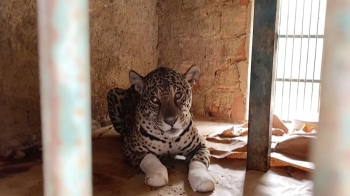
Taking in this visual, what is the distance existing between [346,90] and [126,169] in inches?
83.6

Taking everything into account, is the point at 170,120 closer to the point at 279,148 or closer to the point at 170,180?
the point at 170,180

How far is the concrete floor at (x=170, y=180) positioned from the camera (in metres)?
2.07

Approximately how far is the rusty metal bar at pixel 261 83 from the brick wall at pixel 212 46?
1.78 m

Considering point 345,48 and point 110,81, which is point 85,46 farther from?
point 110,81

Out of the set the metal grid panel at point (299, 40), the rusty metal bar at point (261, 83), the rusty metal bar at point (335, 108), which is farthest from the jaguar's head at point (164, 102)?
the metal grid panel at point (299, 40)

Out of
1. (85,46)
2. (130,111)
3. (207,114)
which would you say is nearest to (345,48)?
(85,46)

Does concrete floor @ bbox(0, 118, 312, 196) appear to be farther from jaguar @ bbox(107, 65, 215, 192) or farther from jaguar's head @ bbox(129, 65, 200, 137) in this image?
jaguar's head @ bbox(129, 65, 200, 137)

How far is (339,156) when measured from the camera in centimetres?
48

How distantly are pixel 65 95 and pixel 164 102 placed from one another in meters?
1.74

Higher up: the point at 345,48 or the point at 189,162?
the point at 345,48

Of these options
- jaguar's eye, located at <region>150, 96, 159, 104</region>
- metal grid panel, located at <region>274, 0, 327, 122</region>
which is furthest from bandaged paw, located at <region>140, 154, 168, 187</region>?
metal grid panel, located at <region>274, 0, 327, 122</region>

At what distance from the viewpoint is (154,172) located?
2.14 m

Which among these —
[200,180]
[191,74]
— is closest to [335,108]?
[200,180]

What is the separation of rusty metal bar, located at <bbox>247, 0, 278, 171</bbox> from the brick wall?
178cm
